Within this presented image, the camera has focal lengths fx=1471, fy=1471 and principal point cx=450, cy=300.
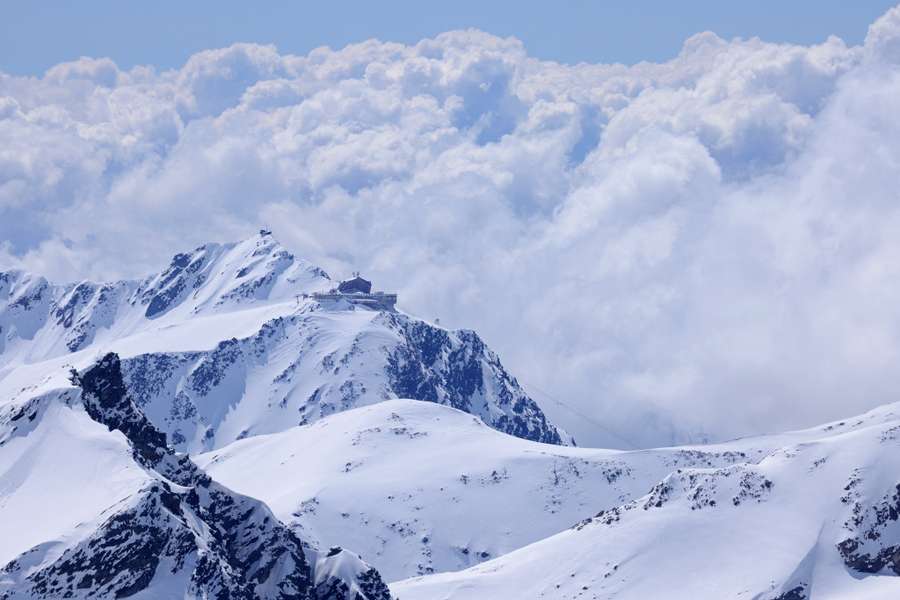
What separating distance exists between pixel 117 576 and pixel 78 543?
6683 millimetres

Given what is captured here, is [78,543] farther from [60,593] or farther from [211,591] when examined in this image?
[211,591]

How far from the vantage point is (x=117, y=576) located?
19112 cm

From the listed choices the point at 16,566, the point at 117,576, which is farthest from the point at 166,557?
the point at 16,566

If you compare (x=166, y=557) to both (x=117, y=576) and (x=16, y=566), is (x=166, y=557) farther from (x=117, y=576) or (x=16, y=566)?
(x=16, y=566)

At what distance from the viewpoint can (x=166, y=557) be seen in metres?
194

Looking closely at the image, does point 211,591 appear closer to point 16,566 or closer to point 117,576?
point 117,576

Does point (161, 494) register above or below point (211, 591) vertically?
above

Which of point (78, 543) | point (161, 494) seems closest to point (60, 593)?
point (78, 543)

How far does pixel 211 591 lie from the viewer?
19838 centimetres

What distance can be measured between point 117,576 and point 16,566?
12.9 meters

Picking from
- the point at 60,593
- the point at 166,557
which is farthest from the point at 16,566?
the point at 166,557

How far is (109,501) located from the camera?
655ft

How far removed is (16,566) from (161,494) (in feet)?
68.9

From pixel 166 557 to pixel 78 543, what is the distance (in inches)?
453
